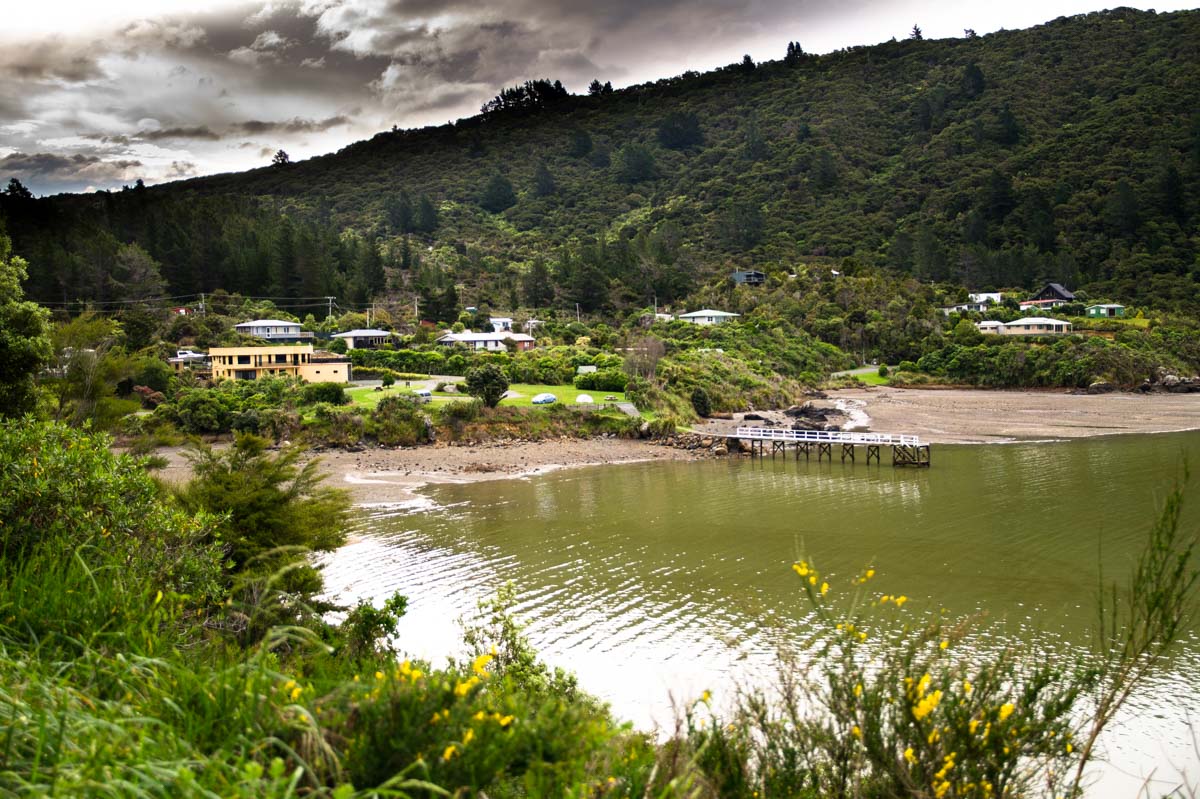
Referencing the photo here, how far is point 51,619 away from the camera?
4.99m

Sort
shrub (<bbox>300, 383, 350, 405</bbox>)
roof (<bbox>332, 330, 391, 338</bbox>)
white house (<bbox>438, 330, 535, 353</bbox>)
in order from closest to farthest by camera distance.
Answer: shrub (<bbox>300, 383, 350, 405</bbox>) < roof (<bbox>332, 330, 391, 338</bbox>) < white house (<bbox>438, 330, 535, 353</bbox>)

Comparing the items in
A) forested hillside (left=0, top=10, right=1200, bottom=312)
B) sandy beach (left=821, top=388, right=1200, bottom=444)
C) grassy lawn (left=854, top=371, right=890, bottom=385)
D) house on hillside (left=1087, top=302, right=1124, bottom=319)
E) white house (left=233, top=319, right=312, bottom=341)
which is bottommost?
sandy beach (left=821, top=388, right=1200, bottom=444)

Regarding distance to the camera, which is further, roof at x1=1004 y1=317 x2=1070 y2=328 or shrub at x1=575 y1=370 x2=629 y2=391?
roof at x1=1004 y1=317 x2=1070 y2=328

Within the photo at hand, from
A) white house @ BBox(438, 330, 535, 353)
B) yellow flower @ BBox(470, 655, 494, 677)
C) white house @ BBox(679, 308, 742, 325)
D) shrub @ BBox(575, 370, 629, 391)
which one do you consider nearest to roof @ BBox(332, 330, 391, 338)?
white house @ BBox(438, 330, 535, 353)

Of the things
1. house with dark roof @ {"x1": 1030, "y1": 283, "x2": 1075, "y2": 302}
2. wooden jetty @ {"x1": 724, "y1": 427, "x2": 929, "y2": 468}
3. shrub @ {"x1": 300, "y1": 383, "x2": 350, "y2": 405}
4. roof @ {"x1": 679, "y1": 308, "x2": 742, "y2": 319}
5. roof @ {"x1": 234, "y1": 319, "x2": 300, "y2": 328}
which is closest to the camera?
wooden jetty @ {"x1": 724, "y1": 427, "x2": 929, "y2": 468}

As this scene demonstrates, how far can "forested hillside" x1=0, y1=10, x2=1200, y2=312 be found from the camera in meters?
87.4

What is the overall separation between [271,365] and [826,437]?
3518 cm

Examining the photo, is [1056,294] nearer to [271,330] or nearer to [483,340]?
[483,340]

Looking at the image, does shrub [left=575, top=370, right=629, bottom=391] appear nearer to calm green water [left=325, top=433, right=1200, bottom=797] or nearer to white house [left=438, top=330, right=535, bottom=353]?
white house [left=438, top=330, right=535, bottom=353]

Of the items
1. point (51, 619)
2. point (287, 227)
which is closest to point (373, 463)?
point (51, 619)

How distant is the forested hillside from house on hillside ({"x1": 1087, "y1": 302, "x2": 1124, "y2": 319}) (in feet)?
25.2

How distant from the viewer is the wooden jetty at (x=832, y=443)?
37219 millimetres

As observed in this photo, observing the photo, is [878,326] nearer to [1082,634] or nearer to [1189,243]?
[1189,243]

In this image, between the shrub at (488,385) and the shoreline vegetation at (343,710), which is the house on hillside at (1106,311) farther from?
the shoreline vegetation at (343,710)
